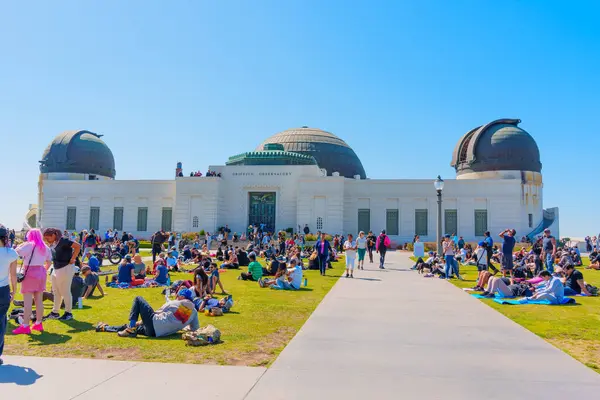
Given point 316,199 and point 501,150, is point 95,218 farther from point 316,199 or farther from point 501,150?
point 501,150

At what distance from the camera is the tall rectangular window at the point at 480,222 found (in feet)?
132

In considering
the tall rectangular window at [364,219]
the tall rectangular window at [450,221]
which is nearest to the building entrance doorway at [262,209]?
the tall rectangular window at [364,219]

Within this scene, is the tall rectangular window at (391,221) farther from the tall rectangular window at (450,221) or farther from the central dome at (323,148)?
the central dome at (323,148)

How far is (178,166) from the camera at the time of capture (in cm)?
4334

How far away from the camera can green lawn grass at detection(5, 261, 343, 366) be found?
6.72 m

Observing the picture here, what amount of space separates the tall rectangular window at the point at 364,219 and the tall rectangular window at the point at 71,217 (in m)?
26.1

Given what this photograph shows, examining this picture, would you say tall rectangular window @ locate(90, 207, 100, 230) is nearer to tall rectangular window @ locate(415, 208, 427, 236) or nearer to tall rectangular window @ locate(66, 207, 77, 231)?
tall rectangular window @ locate(66, 207, 77, 231)

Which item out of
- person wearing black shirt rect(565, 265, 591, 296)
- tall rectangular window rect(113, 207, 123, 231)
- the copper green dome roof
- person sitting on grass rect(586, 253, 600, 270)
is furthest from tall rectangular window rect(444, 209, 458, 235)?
tall rectangular window rect(113, 207, 123, 231)

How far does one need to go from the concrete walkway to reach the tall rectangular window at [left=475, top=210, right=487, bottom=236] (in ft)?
109

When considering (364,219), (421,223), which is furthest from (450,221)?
(364,219)

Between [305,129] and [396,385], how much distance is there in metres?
51.5

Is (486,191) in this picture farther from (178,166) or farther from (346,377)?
(346,377)

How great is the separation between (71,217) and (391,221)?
2918 cm

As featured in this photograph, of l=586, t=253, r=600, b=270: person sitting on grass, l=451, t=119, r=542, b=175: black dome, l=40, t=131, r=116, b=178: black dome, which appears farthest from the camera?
l=40, t=131, r=116, b=178: black dome
